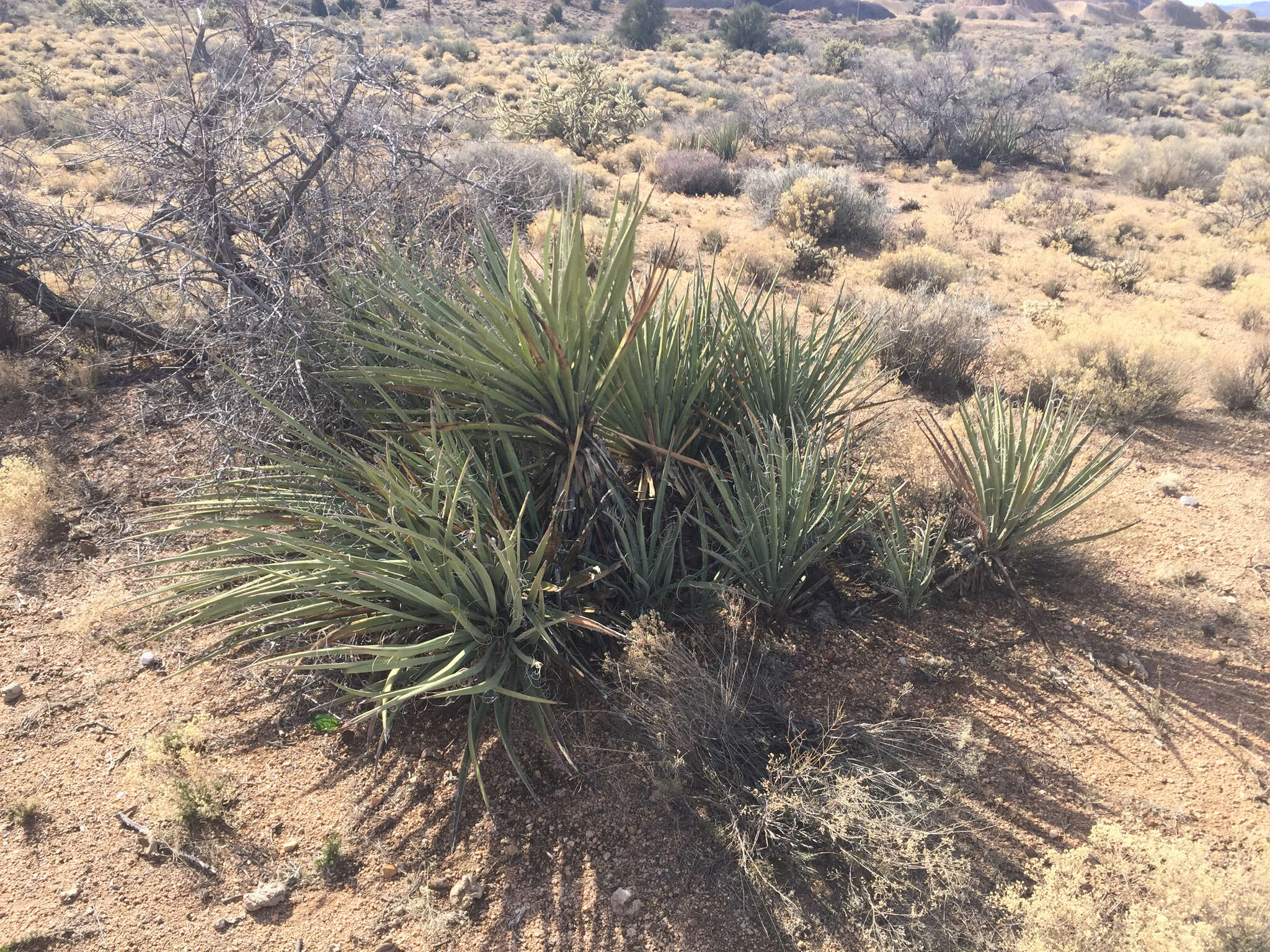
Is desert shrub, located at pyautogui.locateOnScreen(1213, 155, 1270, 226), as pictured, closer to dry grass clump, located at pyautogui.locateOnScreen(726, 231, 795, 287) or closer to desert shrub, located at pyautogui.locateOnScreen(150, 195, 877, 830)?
dry grass clump, located at pyautogui.locateOnScreen(726, 231, 795, 287)

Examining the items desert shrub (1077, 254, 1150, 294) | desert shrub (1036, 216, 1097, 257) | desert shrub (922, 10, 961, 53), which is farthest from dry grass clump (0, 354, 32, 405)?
desert shrub (922, 10, 961, 53)

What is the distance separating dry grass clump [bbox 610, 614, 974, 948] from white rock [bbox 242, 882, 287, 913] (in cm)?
123

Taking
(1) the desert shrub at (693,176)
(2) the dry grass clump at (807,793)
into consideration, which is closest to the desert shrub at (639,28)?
(1) the desert shrub at (693,176)

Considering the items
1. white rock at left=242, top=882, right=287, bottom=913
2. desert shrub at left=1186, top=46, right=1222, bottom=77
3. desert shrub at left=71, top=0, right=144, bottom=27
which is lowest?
white rock at left=242, top=882, right=287, bottom=913

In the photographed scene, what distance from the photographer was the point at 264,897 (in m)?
2.18

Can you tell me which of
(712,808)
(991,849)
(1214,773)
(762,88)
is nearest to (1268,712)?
(1214,773)

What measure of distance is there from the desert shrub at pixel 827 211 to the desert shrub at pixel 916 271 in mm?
1215

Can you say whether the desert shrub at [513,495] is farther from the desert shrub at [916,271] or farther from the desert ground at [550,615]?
the desert shrub at [916,271]

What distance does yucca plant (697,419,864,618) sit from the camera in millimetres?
2732

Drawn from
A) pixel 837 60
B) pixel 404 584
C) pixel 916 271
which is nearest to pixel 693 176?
pixel 916 271

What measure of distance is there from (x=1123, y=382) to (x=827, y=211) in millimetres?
4935

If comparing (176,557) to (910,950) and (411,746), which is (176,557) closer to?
(411,746)

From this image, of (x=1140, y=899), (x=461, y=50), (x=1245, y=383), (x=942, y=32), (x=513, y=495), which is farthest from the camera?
(x=942, y=32)

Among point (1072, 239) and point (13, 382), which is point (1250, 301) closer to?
point (1072, 239)
